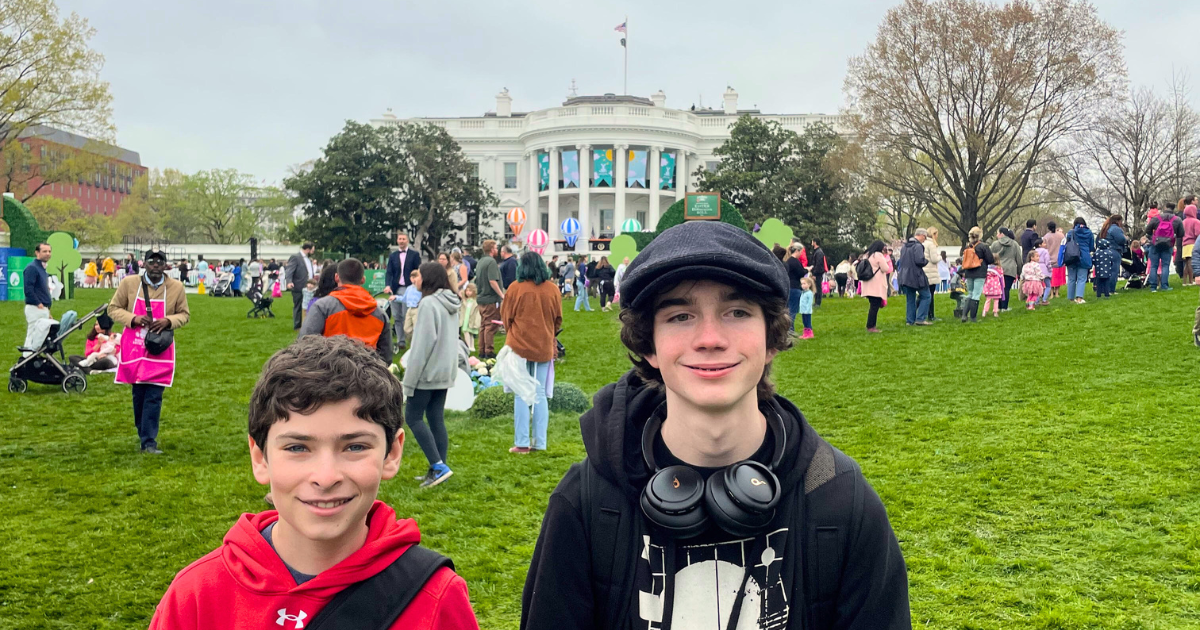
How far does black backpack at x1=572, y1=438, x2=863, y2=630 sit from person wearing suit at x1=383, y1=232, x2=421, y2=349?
13.1 m

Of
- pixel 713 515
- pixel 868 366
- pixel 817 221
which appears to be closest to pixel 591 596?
pixel 713 515

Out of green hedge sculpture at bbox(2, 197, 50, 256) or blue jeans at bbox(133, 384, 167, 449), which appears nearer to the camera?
blue jeans at bbox(133, 384, 167, 449)

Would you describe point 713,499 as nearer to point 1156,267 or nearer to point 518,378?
point 518,378

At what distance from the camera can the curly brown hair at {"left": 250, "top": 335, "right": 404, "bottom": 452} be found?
1.97 m

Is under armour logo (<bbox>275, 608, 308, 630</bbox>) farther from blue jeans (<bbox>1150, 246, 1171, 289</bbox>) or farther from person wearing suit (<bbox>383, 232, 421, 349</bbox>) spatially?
blue jeans (<bbox>1150, 246, 1171, 289</bbox>)

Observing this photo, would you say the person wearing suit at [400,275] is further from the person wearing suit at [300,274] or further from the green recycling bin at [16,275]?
the green recycling bin at [16,275]

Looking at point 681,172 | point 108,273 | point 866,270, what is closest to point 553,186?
point 681,172

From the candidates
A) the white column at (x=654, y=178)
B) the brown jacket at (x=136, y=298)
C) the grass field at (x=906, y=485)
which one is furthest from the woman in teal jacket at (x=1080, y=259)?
the white column at (x=654, y=178)

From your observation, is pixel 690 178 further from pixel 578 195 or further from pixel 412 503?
pixel 412 503

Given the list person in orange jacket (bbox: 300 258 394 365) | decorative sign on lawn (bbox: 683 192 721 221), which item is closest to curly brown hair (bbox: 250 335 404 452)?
person in orange jacket (bbox: 300 258 394 365)

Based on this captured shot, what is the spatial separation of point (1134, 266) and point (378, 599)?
22.2 meters

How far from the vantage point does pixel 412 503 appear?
675 cm

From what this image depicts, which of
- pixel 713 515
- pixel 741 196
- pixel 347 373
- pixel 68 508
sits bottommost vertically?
pixel 68 508

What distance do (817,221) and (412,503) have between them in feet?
131
